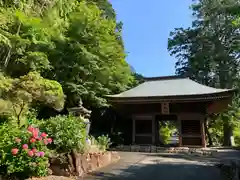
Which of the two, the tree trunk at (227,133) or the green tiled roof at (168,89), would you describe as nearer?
the green tiled roof at (168,89)

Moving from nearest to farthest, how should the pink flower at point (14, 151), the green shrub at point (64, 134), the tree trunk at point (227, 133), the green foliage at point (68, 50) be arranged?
the pink flower at point (14, 151)
the green shrub at point (64, 134)
the green foliage at point (68, 50)
the tree trunk at point (227, 133)

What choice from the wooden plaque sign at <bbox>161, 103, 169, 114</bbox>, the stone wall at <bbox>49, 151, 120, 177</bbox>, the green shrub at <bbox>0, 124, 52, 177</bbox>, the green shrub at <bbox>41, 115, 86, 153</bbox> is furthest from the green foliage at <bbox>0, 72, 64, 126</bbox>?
the wooden plaque sign at <bbox>161, 103, 169, 114</bbox>

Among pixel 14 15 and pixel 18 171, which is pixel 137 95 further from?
pixel 18 171

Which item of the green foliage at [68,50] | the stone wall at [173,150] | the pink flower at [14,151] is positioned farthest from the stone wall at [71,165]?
the stone wall at [173,150]

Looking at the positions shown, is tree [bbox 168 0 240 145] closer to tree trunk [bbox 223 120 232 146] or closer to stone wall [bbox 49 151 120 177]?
tree trunk [bbox 223 120 232 146]

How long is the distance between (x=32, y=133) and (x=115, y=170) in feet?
9.11

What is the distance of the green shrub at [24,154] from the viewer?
5.11m

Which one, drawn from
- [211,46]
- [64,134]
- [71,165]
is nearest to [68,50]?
[64,134]

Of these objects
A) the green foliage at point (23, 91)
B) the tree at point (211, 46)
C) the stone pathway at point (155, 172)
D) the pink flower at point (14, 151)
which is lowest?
the stone pathway at point (155, 172)

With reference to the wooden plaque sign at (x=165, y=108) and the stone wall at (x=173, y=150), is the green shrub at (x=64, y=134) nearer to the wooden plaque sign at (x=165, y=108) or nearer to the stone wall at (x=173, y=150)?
the stone wall at (x=173, y=150)

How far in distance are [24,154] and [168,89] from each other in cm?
968

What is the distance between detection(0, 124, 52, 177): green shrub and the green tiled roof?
7.35 m

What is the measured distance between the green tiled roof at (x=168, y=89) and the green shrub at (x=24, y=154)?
735 cm

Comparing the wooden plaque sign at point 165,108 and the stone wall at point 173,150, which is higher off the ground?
the wooden plaque sign at point 165,108
